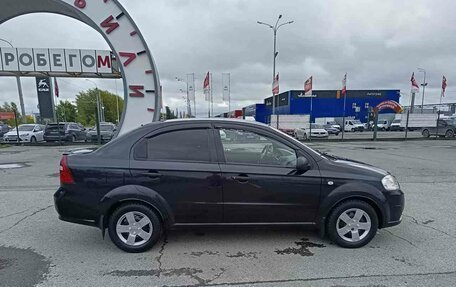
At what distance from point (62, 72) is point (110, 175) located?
11.4m

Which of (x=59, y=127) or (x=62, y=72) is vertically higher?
(x=62, y=72)

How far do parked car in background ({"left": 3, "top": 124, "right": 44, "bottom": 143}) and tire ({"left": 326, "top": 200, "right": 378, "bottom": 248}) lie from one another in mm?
21428

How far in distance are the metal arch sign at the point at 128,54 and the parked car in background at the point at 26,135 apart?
1219cm

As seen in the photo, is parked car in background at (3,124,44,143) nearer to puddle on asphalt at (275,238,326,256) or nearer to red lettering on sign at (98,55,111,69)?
red lettering on sign at (98,55,111,69)

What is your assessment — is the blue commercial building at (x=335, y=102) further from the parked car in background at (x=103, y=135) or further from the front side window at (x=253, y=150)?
the front side window at (x=253, y=150)

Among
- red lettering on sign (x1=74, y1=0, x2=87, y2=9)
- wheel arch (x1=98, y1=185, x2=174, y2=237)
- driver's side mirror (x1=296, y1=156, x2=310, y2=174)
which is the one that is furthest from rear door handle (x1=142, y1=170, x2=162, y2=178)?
red lettering on sign (x1=74, y1=0, x2=87, y2=9)

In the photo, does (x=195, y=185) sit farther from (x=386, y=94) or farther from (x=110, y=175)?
(x=386, y=94)

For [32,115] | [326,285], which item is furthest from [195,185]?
[32,115]

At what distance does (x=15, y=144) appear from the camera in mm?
18188

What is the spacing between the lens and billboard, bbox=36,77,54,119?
1834 centimetres

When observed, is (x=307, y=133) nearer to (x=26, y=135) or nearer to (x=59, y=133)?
(x=59, y=133)

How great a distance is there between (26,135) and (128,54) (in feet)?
46.6

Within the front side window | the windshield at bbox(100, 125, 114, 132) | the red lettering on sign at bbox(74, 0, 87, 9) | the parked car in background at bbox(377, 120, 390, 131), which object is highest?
the red lettering on sign at bbox(74, 0, 87, 9)

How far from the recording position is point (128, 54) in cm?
959
